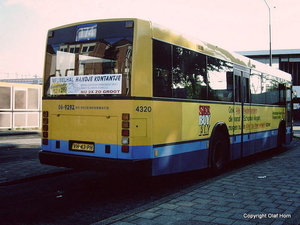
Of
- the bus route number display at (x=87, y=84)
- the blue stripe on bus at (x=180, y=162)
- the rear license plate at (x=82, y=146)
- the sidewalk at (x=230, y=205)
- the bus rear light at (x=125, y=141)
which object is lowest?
the sidewalk at (x=230, y=205)

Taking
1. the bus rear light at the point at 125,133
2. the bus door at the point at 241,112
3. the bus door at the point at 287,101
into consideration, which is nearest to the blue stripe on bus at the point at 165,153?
the bus rear light at the point at 125,133

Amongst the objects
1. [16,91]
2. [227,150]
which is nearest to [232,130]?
[227,150]

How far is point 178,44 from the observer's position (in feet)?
22.7

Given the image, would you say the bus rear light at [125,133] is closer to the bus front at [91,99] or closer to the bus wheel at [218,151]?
the bus front at [91,99]

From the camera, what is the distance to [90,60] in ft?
20.9

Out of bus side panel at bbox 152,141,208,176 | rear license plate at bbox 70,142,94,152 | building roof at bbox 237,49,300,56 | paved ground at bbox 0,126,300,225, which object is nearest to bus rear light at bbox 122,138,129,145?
bus side panel at bbox 152,141,208,176

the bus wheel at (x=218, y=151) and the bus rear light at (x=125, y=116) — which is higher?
the bus rear light at (x=125, y=116)

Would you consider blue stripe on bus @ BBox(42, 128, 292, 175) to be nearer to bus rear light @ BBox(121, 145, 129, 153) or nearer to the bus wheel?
bus rear light @ BBox(121, 145, 129, 153)

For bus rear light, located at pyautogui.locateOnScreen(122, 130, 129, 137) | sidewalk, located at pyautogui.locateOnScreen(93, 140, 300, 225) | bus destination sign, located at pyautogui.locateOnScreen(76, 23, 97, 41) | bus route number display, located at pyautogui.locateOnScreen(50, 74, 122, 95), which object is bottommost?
sidewalk, located at pyautogui.locateOnScreen(93, 140, 300, 225)

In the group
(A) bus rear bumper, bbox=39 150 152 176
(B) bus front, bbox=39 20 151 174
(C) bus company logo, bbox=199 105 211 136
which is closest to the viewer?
(A) bus rear bumper, bbox=39 150 152 176

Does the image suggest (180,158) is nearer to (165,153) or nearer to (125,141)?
(165,153)

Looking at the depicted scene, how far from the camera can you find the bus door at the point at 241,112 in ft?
31.0

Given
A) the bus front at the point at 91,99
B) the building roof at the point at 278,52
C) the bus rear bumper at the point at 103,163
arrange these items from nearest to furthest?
the bus rear bumper at the point at 103,163
the bus front at the point at 91,99
the building roof at the point at 278,52

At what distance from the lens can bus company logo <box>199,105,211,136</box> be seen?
7.63 metres
